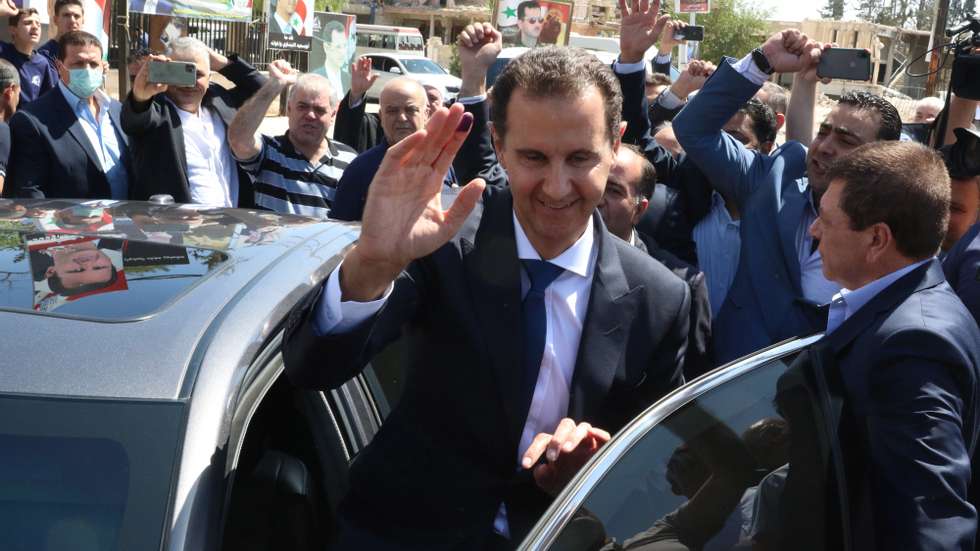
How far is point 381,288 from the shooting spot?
1750 mm

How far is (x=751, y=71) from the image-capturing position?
366cm

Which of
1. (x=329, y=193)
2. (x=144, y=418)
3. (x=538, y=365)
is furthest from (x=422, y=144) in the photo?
(x=329, y=193)

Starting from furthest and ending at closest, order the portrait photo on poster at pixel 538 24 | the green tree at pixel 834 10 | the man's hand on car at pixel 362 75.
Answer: the green tree at pixel 834 10 < the man's hand on car at pixel 362 75 < the portrait photo on poster at pixel 538 24

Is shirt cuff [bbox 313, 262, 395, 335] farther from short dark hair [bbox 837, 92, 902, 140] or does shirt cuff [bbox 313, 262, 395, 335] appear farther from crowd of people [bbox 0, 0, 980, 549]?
short dark hair [bbox 837, 92, 902, 140]

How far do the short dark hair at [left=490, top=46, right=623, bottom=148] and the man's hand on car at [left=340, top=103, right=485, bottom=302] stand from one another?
0.26 m

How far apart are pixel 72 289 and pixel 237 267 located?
1.04ft

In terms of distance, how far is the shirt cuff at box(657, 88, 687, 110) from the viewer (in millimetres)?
5860

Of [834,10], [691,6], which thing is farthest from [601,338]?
[834,10]

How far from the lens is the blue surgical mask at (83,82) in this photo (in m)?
4.82

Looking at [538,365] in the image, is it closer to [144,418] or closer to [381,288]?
[381,288]

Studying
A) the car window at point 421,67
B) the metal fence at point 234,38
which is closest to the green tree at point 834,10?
the car window at point 421,67

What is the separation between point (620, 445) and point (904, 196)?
3.60ft

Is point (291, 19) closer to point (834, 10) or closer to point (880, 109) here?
point (880, 109)

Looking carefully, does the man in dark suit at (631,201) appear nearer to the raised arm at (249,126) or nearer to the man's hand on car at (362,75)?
the raised arm at (249,126)
